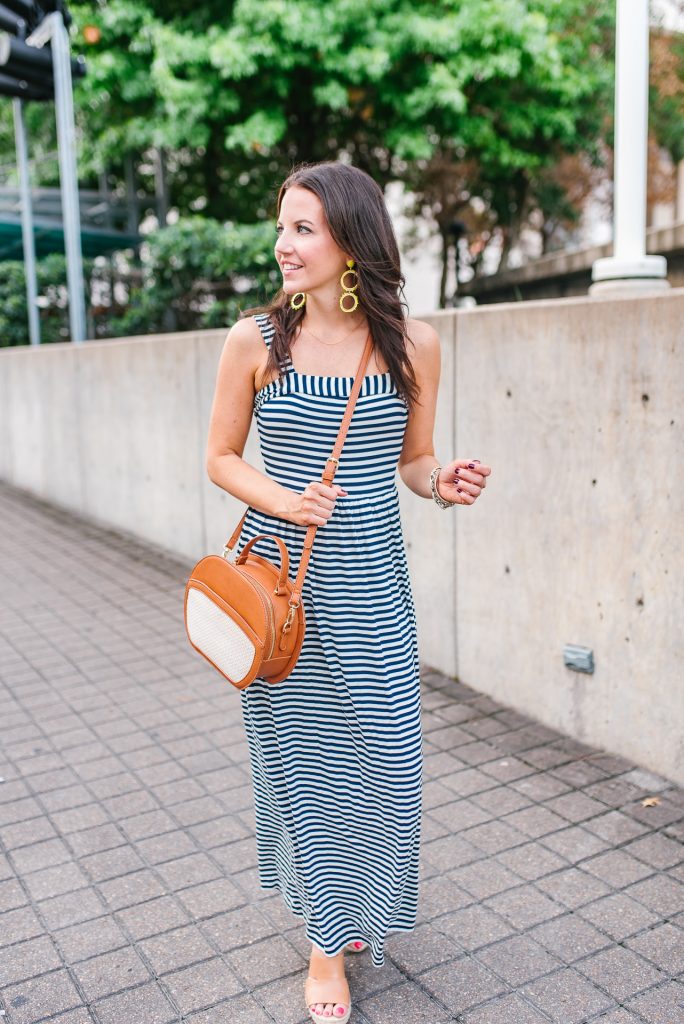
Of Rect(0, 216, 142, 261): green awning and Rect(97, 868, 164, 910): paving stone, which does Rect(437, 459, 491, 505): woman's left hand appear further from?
Rect(0, 216, 142, 261): green awning

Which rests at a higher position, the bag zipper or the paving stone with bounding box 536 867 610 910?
the bag zipper

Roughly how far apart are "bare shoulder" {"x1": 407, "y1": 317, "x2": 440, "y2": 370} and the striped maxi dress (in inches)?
4.6

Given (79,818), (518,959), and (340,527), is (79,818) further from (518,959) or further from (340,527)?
(340,527)

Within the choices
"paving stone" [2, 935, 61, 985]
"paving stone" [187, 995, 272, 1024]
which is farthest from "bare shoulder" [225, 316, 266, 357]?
"paving stone" [2, 935, 61, 985]

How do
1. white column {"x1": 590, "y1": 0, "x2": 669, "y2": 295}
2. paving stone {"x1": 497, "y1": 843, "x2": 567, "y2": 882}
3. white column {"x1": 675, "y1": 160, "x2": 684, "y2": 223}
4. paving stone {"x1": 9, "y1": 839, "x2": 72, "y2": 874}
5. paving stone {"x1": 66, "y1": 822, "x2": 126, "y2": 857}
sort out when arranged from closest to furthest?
paving stone {"x1": 497, "y1": 843, "x2": 567, "y2": 882}
paving stone {"x1": 9, "y1": 839, "x2": 72, "y2": 874}
paving stone {"x1": 66, "y1": 822, "x2": 126, "y2": 857}
white column {"x1": 590, "y1": 0, "x2": 669, "y2": 295}
white column {"x1": 675, "y1": 160, "x2": 684, "y2": 223}

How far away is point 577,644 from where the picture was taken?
395 centimetres

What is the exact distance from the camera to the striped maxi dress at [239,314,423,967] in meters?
2.34

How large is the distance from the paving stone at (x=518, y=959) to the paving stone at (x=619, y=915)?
21 centimetres

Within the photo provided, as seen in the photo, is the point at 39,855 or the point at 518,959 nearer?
the point at 518,959

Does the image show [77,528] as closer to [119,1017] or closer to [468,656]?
[468,656]

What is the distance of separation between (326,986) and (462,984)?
375mm

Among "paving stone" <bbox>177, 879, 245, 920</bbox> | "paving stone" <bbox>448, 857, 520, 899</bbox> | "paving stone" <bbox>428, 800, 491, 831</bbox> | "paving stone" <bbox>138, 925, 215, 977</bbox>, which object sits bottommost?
"paving stone" <bbox>138, 925, 215, 977</bbox>

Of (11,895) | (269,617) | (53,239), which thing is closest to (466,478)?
(269,617)

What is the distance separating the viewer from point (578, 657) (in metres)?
3.93
